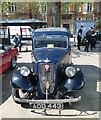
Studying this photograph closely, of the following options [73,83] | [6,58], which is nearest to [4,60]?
[6,58]

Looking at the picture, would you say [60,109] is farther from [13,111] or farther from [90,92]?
[90,92]

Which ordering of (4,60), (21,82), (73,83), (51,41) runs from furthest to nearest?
(4,60) → (51,41) → (21,82) → (73,83)

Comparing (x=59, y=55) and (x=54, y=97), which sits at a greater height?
(x=59, y=55)

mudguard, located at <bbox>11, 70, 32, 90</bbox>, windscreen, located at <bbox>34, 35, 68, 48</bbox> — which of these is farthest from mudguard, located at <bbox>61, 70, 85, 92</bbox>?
windscreen, located at <bbox>34, 35, 68, 48</bbox>

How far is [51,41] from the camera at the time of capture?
7.77 meters

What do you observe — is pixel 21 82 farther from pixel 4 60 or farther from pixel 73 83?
pixel 4 60

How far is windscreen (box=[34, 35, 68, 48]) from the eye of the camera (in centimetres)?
770

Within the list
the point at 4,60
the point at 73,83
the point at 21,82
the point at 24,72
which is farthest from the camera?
the point at 4,60

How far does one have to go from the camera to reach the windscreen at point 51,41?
25.3ft

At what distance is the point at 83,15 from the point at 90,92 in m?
48.6

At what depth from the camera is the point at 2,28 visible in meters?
28.0

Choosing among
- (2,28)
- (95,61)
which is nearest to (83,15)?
(2,28)

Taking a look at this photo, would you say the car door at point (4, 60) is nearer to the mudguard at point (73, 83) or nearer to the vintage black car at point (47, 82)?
the vintage black car at point (47, 82)

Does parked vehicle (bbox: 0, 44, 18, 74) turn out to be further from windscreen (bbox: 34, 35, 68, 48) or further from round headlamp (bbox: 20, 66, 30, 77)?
round headlamp (bbox: 20, 66, 30, 77)
